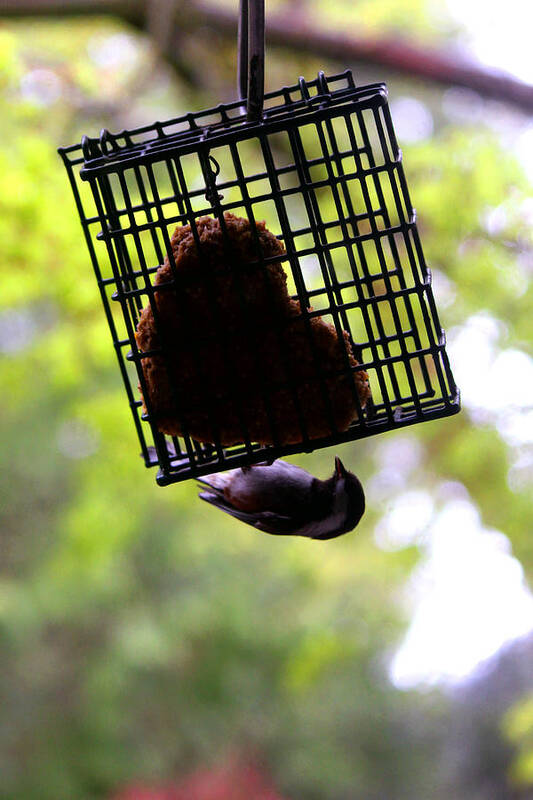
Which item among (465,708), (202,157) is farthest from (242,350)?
(465,708)

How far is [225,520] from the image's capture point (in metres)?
6.53

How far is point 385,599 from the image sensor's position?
26.3ft

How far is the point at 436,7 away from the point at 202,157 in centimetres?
478

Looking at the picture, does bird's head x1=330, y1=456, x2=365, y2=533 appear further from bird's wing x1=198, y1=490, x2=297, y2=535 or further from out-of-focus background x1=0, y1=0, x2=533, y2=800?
out-of-focus background x1=0, y1=0, x2=533, y2=800

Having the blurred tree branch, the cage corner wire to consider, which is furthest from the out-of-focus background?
the cage corner wire

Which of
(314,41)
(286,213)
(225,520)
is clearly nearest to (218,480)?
(286,213)

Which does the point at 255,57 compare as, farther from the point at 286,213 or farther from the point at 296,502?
the point at 296,502

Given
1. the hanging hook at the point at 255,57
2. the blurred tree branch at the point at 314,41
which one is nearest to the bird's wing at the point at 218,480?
the hanging hook at the point at 255,57

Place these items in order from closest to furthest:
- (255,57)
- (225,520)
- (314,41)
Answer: (255,57), (314,41), (225,520)

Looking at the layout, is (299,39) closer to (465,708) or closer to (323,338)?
(323,338)

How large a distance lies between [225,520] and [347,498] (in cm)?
561

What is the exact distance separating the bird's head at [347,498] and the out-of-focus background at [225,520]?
167cm

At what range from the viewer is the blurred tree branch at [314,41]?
8.83 feet

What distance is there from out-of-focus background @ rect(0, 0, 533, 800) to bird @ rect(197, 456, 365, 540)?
169cm
